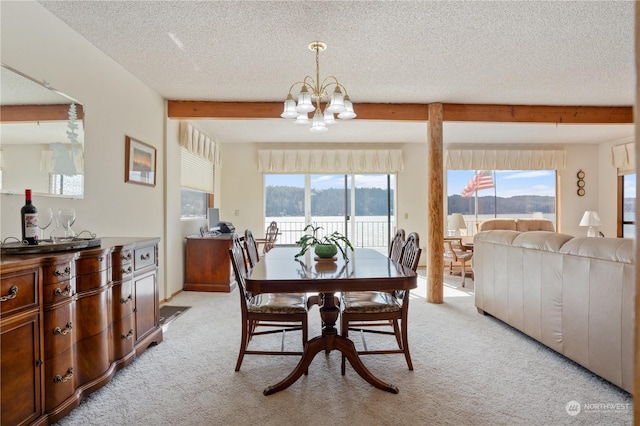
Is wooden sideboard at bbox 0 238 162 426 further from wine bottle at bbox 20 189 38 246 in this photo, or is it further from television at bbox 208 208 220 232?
television at bbox 208 208 220 232

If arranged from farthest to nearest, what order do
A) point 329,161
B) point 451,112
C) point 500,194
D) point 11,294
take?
1. point 500,194
2. point 329,161
3. point 451,112
4. point 11,294

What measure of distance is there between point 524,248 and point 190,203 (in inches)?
180

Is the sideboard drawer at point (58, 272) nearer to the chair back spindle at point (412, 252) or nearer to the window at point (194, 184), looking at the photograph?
the chair back spindle at point (412, 252)

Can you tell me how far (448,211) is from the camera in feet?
22.3

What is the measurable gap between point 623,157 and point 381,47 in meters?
6.12

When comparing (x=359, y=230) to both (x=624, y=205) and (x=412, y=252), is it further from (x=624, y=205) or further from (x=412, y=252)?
(x=624, y=205)

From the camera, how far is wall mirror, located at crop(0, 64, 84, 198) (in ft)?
6.37

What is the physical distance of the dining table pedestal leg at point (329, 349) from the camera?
2.04 meters

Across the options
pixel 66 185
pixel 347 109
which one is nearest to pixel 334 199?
pixel 347 109

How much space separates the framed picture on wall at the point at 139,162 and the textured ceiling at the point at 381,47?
0.70m

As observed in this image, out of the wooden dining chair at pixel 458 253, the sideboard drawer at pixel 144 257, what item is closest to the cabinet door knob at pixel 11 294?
the sideboard drawer at pixel 144 257

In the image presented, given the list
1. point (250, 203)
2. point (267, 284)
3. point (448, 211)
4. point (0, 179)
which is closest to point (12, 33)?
point (0, 179)

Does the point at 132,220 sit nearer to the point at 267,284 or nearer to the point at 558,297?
the point at 267,284

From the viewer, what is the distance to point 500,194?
691 cm
